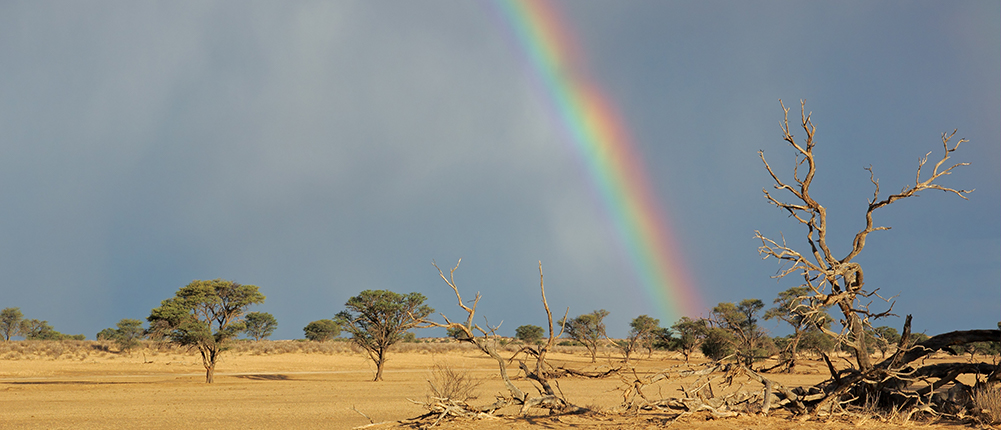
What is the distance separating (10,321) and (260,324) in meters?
42.2

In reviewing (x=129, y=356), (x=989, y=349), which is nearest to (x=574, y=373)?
(x=129, y=356)

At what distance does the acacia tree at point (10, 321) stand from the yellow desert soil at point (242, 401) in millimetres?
63969

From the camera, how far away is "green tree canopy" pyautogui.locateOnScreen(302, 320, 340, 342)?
99438 millimetres

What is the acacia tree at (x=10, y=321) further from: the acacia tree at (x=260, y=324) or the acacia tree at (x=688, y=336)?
Answer: the acacia tree at (x=688, y=336)

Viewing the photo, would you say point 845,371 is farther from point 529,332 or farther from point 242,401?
point 529,332

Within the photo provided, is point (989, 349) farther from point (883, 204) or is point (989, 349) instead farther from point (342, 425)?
point (342, 425)

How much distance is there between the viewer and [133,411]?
68.1 feet

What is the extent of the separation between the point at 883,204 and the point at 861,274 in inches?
56.7

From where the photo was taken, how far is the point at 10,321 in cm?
10306

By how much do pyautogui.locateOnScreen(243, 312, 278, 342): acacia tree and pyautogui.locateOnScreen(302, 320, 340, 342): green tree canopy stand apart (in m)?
11.6

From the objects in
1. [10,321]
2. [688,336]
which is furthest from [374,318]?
[10,321]

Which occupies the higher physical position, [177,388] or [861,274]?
[861,274]

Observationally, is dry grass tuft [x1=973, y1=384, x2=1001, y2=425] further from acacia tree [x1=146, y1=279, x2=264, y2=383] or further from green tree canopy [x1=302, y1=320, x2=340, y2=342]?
green tree canopy [x1=302, y1=320, x2=340, y2=342]

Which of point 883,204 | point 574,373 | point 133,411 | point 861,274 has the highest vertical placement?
point 883,204
